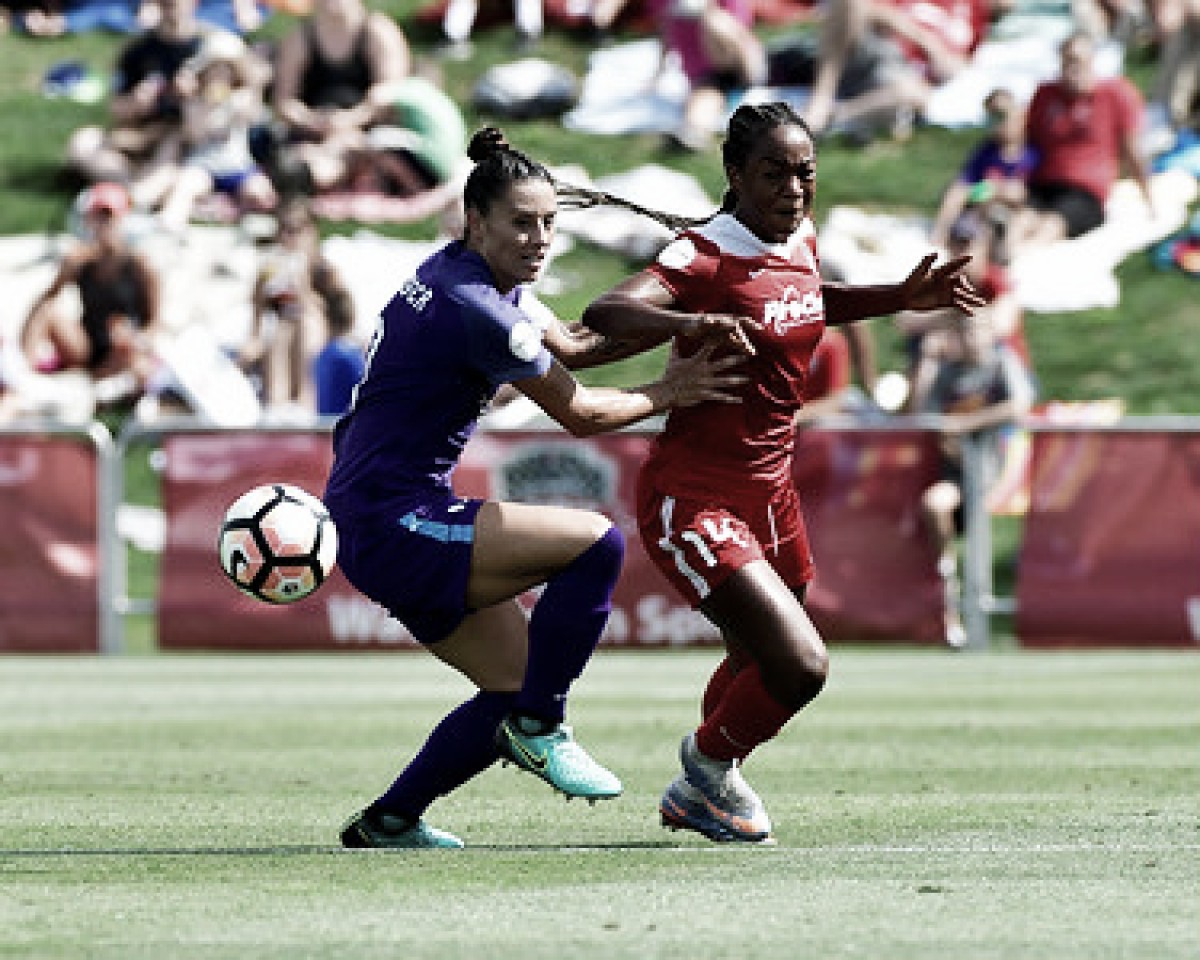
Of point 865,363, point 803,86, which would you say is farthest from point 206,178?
point 865,363

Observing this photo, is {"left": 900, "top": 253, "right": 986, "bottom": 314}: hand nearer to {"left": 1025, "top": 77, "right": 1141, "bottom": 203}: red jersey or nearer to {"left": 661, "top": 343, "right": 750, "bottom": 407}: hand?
{"left": 661, "top": 343, "right": 750, "bottom": 407}: hand

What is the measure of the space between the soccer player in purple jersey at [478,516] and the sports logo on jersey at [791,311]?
388 millimetres

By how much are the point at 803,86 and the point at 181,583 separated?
838 cm

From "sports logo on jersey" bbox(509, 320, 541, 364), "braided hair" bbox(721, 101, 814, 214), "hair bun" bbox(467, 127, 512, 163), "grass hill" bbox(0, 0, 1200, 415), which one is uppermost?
"grass hill" bbox(0, 0, 1200, 415)

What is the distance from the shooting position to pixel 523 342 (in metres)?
8.27

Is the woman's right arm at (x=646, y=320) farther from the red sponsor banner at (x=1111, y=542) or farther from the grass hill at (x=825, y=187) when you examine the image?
the grass hill at (x=825, y=187)

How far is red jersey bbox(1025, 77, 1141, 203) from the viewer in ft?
71.6

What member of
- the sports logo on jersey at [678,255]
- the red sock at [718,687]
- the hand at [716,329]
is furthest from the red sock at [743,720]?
the sports logo on jersey at [678,255]

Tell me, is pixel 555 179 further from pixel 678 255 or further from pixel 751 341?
pixel 751 341

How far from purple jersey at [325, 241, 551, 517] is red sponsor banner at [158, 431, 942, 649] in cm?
941

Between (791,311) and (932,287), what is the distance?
60 cm

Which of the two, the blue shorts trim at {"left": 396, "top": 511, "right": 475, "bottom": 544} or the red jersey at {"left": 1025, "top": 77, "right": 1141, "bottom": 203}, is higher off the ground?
the red jersey at {"left": 1025, "top": 77, "right": 1141, "bottom": 203}

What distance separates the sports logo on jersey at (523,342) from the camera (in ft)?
27.1

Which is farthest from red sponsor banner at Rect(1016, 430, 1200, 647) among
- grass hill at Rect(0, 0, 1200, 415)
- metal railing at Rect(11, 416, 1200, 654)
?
grass hill at Rect(0, 0, 1200, 415)
